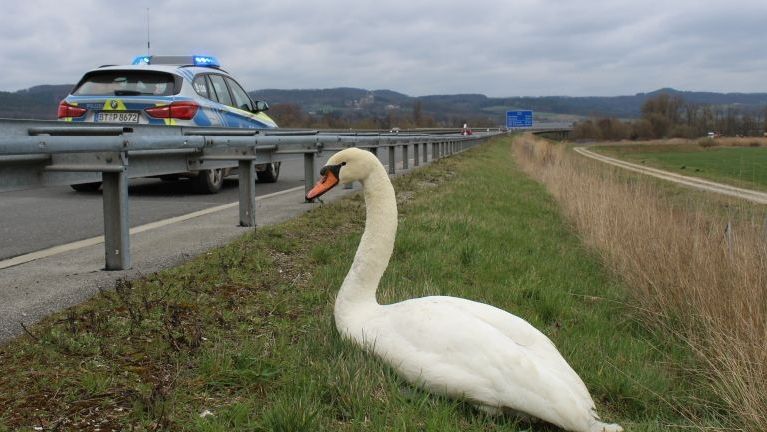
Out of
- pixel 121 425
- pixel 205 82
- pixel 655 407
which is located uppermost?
pixel 205 82

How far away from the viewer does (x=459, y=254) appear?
6473mm

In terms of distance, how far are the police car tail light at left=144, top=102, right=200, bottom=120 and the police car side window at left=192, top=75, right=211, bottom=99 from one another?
496 mm

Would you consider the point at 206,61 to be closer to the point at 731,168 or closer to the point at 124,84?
the point at 124,84

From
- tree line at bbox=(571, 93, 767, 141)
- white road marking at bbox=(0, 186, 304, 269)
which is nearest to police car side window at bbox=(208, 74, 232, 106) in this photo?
white road marking at bbox=(0, 186, 304, 269)

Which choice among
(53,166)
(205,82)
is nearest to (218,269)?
(53,166)

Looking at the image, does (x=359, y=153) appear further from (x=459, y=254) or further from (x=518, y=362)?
(x=459, y=254)

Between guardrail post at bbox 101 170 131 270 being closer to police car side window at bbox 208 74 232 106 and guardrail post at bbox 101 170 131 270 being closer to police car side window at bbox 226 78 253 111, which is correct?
police car side window at bbox 208 74 232 106

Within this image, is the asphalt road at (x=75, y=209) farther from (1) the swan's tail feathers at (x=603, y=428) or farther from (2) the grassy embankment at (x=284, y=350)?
(1) the swan's tail feathers at (x=603, y=428)

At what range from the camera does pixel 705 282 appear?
5094mm

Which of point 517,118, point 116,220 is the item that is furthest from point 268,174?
point 517,118

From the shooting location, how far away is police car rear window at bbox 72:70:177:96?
9766 millimetres

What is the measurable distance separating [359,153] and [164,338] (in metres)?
1.30

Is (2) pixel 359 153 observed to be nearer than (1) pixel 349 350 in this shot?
No

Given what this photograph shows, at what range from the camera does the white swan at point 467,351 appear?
285 cm
